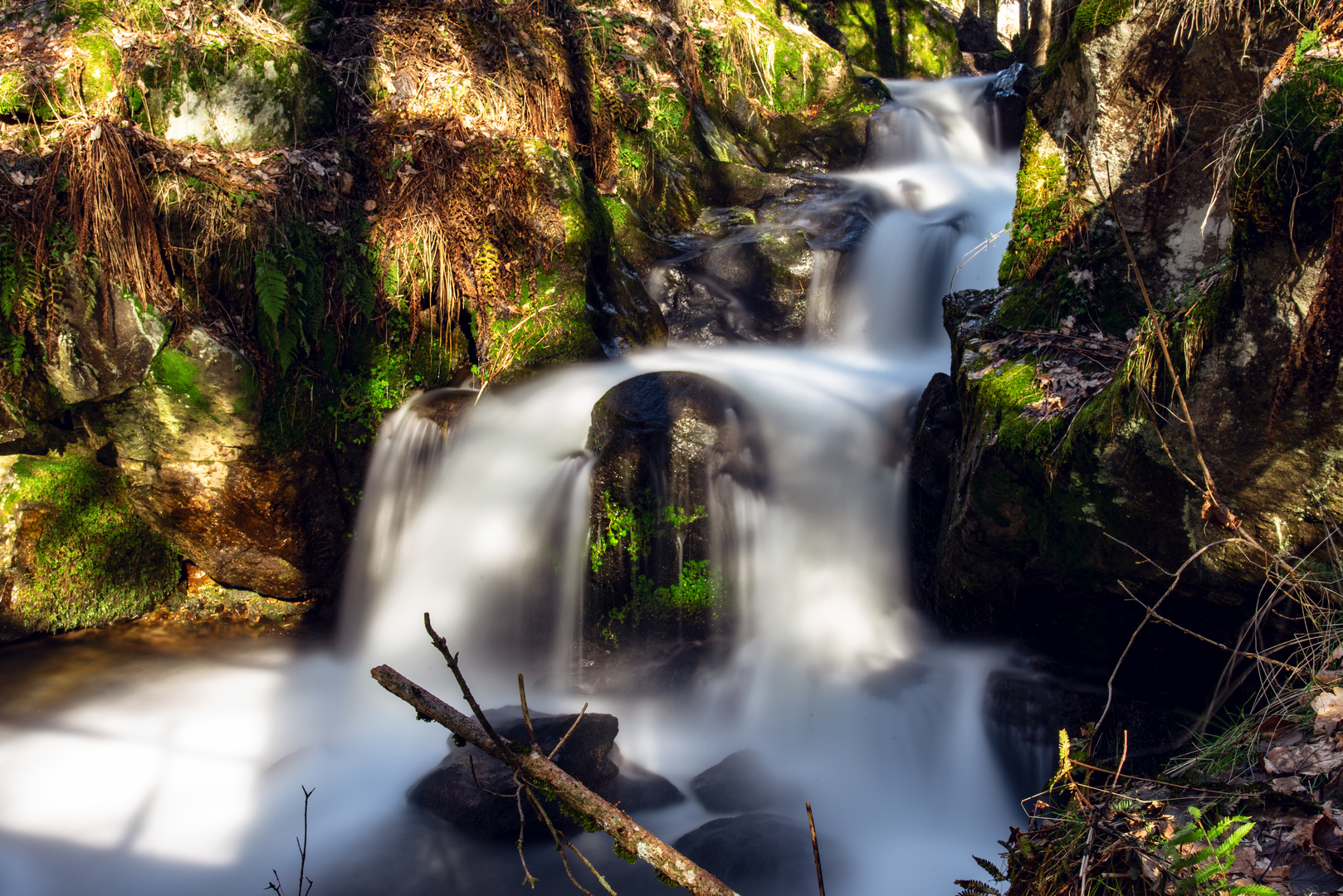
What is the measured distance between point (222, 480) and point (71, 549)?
117 cm

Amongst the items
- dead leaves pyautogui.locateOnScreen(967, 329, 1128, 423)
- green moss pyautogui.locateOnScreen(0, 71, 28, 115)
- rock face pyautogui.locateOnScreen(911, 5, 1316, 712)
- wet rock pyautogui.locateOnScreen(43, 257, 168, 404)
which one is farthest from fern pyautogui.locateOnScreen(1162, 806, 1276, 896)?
green moss pyautogui.locateOnScreen(0, 71, 28, 115)

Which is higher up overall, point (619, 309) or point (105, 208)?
point (105, 208)

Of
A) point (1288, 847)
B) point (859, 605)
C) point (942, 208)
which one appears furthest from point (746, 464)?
point (942, 208)

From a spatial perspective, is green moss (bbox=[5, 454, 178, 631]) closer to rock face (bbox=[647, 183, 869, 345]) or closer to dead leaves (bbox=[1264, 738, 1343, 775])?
rock face (bbox=[647, 183, 869, 345])

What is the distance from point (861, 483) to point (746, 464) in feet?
2.73

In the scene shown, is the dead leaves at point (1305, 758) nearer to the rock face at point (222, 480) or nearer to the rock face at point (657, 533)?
the rock face at point (657, 533)

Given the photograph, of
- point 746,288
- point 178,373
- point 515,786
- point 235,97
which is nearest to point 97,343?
point 178,373

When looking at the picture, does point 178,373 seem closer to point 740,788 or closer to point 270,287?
point 270,287

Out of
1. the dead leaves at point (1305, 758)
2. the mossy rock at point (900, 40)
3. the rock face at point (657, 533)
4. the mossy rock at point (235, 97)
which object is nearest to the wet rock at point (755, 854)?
the rock face at point (657, 533)

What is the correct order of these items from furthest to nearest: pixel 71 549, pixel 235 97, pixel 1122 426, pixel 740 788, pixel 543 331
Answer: pixel 543 331
pixel 235 97
pixel 71 549
pixel 740 788
pixel 1122 426

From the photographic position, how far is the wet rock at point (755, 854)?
3.17 metres

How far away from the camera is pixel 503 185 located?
20.8ft

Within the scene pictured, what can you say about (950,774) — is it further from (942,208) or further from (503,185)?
(942,208)

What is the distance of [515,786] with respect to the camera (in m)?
3.59
